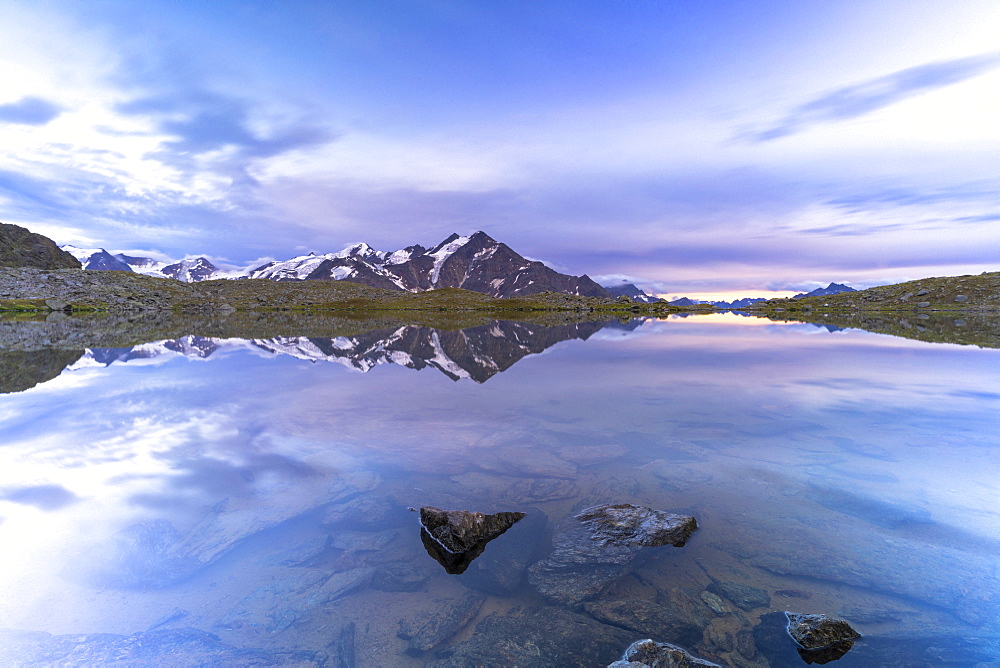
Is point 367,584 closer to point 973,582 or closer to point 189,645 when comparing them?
point 189,645

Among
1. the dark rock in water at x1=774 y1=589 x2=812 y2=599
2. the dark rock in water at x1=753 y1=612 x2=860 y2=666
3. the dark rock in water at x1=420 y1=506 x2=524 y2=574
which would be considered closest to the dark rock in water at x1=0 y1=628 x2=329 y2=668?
the dark rock in water at x1=420 y1=506 x2=524 y2=574

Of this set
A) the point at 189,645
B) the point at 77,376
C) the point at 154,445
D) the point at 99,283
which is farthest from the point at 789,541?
the point at 99,283

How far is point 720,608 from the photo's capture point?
7.65 metres

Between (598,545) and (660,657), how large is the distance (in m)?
3.26

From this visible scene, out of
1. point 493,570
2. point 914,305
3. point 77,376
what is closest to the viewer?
point 493,570

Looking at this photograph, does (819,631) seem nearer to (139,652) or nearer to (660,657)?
(660,657)

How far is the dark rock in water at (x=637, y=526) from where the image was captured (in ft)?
31.9

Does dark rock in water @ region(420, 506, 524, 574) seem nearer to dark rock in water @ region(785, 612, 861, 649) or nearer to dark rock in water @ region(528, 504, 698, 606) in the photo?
dark rock in water @ region(528, 504, 698, 606)

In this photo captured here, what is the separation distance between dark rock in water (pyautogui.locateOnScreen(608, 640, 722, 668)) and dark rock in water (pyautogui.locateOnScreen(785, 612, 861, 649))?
1576 mm

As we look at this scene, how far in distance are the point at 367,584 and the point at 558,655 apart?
384 centimetres

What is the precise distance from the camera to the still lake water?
712cm

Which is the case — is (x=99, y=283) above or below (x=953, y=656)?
above

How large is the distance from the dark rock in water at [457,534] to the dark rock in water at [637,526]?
85.1 inches

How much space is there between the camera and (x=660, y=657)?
6.38 m
